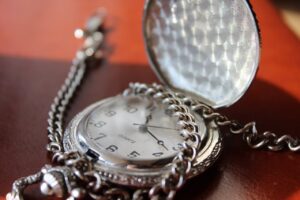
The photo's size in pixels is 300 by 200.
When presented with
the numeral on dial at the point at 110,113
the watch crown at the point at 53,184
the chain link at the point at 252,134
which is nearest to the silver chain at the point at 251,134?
the chain link at the point at 252,134

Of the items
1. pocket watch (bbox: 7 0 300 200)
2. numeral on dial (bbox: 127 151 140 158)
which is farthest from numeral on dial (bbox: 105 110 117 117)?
numeral on dial (bbox: 127 151 140 158)

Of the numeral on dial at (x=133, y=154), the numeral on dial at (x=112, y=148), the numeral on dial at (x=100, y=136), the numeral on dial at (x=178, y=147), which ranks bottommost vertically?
the numeral on dial at (x=178, y=147)

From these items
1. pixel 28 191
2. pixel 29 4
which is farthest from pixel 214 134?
pixel 29 4

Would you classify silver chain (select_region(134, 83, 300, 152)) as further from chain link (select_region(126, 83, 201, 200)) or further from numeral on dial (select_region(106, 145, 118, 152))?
numeral on dial (select_region(106, 145, 118, 152))

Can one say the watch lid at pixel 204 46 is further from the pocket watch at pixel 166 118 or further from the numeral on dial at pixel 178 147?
the numeral on dial at pixel 178 147

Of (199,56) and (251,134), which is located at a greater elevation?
(199,56)

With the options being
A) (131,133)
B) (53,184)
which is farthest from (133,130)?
(53,184)

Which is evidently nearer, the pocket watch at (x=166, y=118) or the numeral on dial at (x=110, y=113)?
the pocket watch at (x=166, y=118)

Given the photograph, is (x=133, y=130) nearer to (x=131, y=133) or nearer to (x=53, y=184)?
(x=131, y=133)
